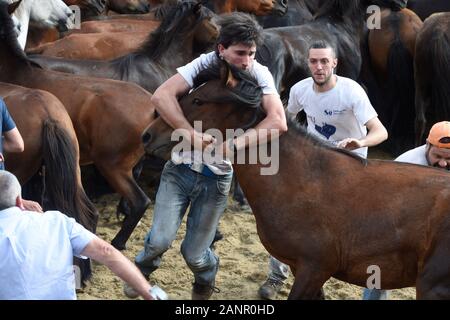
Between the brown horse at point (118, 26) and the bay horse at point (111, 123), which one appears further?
the brown horse at point (118, 26)

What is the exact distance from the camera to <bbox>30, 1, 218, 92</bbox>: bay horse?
346 inches

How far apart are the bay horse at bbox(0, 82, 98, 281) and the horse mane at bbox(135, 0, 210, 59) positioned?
7.16 feet

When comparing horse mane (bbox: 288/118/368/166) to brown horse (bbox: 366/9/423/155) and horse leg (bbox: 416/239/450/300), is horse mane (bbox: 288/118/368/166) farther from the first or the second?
brown horse (bbox: 366/9/423/155)

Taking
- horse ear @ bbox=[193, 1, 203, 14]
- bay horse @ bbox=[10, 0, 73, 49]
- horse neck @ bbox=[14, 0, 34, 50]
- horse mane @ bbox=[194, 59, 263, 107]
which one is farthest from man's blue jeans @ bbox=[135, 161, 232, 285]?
bay horse @ bbox=[10, 0, 73, 49]

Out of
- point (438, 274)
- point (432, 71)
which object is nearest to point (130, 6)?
point (432, 71)

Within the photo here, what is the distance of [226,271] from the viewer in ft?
24.5

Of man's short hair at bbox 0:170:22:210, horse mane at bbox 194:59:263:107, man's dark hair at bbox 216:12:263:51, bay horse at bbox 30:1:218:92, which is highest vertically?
man's dark hair at bbox 216:12:263:51

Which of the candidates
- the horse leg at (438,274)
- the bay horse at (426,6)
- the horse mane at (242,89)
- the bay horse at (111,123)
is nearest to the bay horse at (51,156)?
the bay horse at (111,123)

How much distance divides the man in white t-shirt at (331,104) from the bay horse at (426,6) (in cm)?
626

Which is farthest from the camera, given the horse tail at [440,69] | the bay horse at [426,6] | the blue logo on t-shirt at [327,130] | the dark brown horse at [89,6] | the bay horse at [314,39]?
the bay horse at [426,6]

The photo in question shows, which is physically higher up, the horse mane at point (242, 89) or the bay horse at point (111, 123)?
the horse mane at point (242, 89)

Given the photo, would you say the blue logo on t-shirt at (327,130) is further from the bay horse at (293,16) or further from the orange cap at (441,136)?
the bay horse at (293,16)

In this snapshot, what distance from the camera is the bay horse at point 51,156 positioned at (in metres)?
6.79
